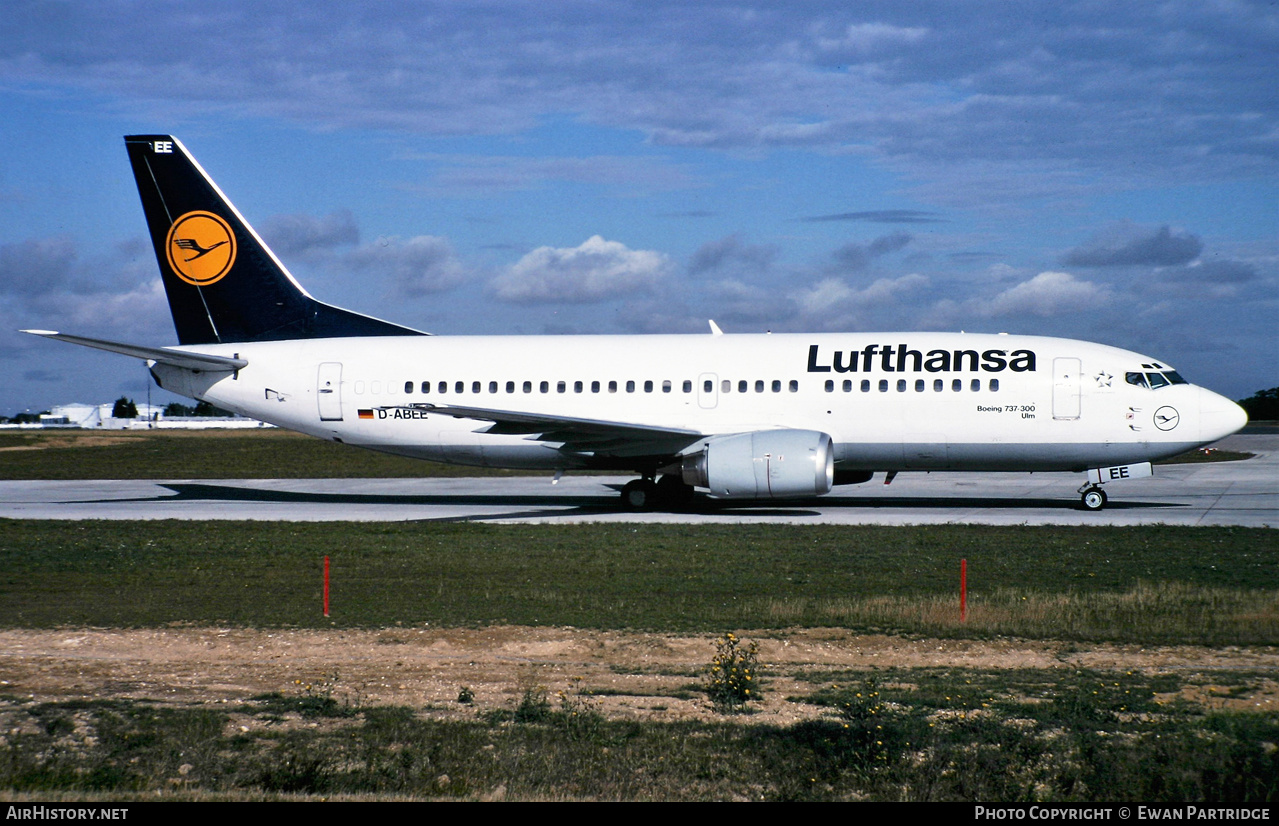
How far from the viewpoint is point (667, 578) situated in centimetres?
1595

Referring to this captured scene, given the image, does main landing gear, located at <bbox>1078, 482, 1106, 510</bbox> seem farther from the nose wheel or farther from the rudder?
the rudder

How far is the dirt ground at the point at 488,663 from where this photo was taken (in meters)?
9.45

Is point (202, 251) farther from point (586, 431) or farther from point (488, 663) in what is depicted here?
point (488, 663)

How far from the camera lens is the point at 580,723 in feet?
27.6

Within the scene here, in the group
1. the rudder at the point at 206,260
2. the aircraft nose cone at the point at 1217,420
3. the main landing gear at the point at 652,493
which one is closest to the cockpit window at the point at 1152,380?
the aircraft nose cone at the point at 1217,420

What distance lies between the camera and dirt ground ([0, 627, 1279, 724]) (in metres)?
9.45

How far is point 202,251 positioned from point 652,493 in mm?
13446

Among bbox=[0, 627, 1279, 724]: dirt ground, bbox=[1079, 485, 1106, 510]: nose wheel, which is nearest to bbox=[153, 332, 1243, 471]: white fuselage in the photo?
bbox=[1079, 485, 1106, 510]: nose wheel

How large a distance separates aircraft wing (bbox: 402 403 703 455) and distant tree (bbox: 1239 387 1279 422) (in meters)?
121

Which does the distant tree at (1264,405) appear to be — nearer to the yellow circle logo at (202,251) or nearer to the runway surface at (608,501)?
the runway surface at (608,501)

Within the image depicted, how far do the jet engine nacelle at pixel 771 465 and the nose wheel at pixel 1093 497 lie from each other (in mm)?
6566

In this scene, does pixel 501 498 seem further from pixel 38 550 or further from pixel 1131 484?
pixel 1131 484

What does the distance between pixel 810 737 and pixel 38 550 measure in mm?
16348
